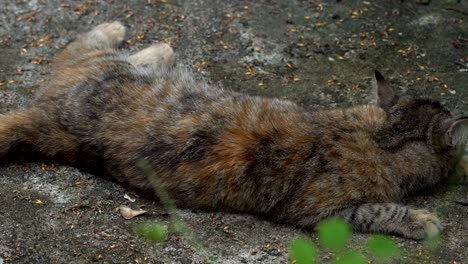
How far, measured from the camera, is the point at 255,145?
16.3 feet

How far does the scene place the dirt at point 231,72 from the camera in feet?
15.2

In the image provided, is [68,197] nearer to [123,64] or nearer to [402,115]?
[123,64]

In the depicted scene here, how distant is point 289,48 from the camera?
23.2 feet

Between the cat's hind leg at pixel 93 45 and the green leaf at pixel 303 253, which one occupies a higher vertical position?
the green leaf at pixel 303 253

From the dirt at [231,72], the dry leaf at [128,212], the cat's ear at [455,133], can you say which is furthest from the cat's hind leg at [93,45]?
the cat's ear at [455,133]

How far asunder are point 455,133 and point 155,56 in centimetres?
274

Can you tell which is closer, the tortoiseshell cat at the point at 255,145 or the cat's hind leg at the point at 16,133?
the tortoiseshell cat at the point at 255,145

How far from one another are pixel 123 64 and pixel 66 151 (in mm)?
1083

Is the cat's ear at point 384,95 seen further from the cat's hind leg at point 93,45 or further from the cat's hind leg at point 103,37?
the cat's hind leg at point 103,37

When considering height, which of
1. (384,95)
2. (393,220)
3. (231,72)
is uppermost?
(384,95)

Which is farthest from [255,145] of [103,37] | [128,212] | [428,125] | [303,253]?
[303,253]

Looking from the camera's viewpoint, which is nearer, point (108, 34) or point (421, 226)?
point (421, 226)

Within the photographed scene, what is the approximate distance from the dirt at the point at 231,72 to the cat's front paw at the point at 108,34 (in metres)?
0.18

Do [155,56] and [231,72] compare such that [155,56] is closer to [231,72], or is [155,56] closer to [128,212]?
[231,72]
